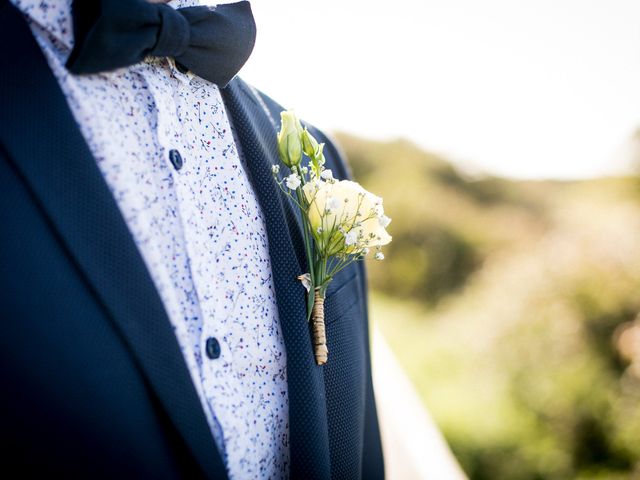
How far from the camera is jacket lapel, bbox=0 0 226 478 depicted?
1035mm

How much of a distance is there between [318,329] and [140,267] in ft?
1.76

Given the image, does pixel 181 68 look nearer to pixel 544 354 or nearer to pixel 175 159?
pixel 175 159

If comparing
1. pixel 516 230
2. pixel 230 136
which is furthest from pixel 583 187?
pixel 230 136

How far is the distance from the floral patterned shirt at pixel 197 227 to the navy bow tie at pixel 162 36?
2.0 inches

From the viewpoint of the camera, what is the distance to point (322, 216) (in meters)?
1.37

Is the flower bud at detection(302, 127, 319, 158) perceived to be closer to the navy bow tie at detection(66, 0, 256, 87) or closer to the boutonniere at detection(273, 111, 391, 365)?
the boutonniere at detection(273, 111, 391, 365)

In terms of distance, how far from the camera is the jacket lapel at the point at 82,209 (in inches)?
40.8

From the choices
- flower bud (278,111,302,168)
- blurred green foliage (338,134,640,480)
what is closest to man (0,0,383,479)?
flower bud (278,111,302,168)

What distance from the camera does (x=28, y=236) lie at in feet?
3.36

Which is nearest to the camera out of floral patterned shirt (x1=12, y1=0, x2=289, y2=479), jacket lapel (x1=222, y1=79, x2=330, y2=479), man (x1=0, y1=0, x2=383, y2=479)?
man (x1=0, y1=0, x2=383, y2=479)

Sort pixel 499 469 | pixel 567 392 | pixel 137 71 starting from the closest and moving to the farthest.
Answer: pixel 137 71
pixel 499 469
pixel 567 392

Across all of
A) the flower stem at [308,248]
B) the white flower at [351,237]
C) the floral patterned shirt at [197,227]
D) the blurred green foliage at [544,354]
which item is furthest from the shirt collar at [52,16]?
the blurred green foliage at [544,354]

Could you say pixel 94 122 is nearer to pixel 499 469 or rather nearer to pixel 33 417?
pixel 33 417

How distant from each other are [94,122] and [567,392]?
4.72 m
